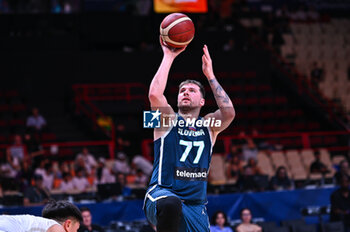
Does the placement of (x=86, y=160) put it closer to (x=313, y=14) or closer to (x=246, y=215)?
(x=246, y=215)

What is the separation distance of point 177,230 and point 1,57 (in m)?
16.4

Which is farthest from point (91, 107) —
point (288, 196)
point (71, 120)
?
point (288, 196)

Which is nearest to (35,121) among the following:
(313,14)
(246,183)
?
(246,183)

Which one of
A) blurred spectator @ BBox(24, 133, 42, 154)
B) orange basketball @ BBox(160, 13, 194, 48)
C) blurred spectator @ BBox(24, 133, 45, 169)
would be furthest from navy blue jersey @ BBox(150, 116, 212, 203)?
blurred spectator @ BBox(24, 133, 42, 154)

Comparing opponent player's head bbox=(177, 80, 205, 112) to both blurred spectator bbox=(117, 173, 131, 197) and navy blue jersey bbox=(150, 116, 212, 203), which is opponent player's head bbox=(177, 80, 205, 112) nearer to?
navy blue jersey bbox=(150, 116, 212, 203)

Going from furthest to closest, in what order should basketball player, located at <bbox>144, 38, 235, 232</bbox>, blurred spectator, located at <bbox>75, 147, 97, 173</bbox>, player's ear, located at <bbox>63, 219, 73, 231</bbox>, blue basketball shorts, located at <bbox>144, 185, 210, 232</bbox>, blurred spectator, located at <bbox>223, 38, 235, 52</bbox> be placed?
blurred spectator, located at <bbox>223, 38, 235, 52</bbox> → blurred spectator, located at <bbox>75, 147, 97, 173</bbox> → basketball player, located at <bbox>144, 38, 235, 232</bbox> → blue basketball shorts, located at <bbox>144, 185, 210, 232</bbox> → player's ear, located at <bbox>63, 219, 73, 231</bbox>

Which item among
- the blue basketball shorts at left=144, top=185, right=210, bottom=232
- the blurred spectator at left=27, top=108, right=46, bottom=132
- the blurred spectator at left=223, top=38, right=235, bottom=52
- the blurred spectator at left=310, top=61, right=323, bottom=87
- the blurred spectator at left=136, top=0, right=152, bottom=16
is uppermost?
the blurred spectator at left=136, top=0, right=152, bottom=16

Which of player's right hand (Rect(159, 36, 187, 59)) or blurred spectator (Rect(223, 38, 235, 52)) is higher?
player's right hand (Rect(159, 36, 187, 59))

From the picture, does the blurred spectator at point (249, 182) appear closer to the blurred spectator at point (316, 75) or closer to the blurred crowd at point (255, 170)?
the blurred crowd at point (255, 170)

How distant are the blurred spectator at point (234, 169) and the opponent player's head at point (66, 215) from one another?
11.0 meters

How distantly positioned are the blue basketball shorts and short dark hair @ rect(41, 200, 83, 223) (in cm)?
123

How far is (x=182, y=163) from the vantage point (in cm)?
630

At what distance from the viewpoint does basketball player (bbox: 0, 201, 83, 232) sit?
4.65 metres

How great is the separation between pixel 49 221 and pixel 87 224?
20.9ft
